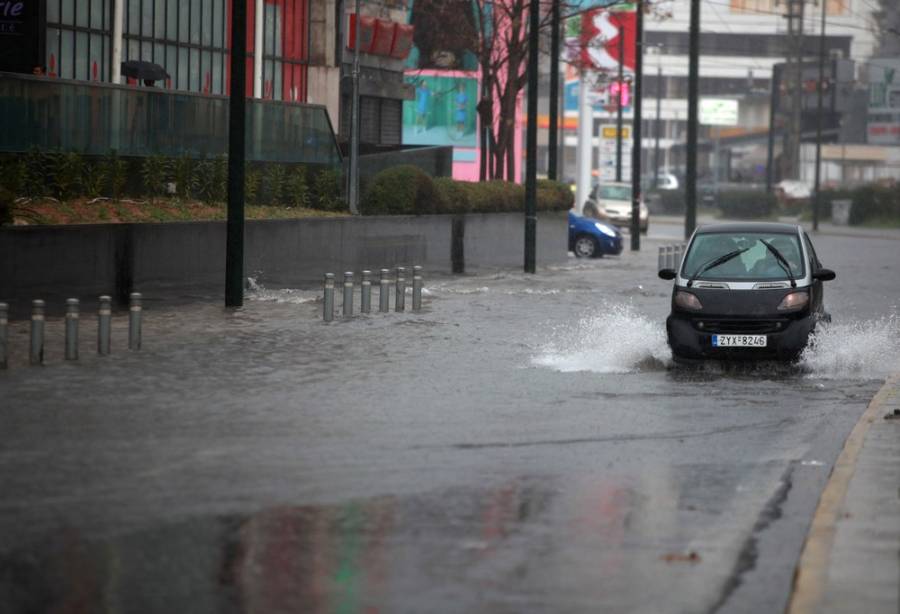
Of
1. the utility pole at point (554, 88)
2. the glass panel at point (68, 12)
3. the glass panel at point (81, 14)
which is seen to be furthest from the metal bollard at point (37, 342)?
the utility pole at point (554, 88)

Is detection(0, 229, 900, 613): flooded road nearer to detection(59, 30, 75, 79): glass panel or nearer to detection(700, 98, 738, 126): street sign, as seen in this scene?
detection(59, 30, 75, 79): glass panel

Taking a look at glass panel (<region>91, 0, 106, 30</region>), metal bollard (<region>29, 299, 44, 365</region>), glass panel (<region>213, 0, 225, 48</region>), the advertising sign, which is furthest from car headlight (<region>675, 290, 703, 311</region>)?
glass panel (<region>213, 0, 225, 48</region>)

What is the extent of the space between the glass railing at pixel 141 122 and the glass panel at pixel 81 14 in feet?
20.7

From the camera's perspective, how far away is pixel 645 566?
8.50 metres

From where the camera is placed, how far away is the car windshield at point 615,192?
64625 mm

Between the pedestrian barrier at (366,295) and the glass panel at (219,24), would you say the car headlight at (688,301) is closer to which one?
the pedestrian barrier at (366,295)

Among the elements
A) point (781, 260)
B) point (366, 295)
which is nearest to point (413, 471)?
point (781, 260)

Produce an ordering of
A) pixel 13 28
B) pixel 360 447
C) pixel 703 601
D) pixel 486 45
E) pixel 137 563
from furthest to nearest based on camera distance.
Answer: pixel 486 45, pixel 13 28, pixel 360 447, pixel 137 563, pixel 703 601

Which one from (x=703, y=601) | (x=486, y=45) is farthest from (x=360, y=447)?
(x=486, y=45)

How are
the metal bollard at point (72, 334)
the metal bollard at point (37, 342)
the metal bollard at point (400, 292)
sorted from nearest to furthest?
the metal bollard at point (37, 342) → the metal bollard at point (72, 334) → the metal bollard at point (400, 292)

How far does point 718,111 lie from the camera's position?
484ft

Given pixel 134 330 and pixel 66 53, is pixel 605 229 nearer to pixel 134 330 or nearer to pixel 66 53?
pixel 66 53

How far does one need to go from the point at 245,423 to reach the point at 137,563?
5323 mm

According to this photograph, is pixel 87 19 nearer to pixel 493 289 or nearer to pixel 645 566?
pixel 493 289
